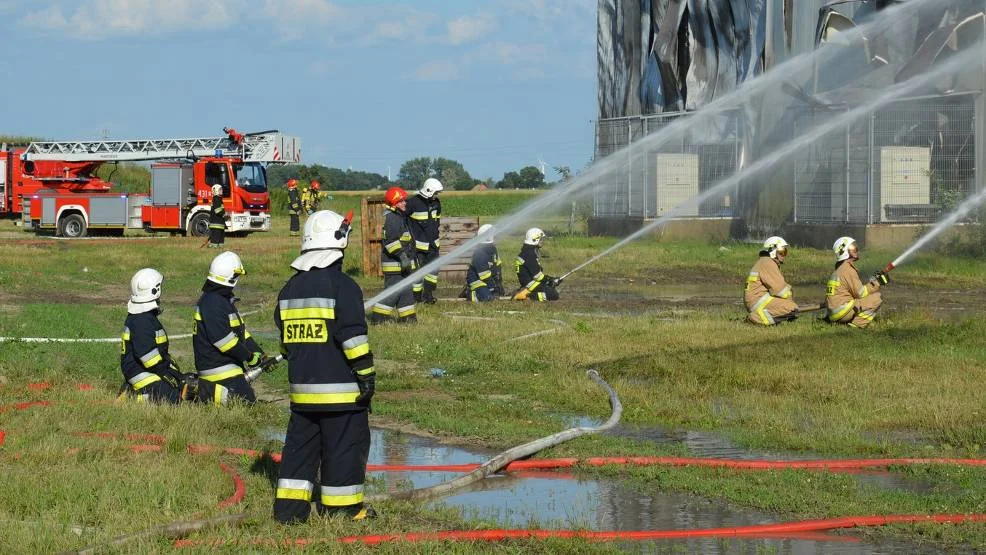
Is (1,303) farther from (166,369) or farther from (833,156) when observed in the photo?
(833,156)

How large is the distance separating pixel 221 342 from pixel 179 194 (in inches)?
1113

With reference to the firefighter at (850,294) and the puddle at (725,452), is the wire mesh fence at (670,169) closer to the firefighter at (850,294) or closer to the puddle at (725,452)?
the firefighter at (850,294)

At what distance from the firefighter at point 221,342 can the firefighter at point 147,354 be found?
0.19m

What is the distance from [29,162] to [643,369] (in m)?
36.4

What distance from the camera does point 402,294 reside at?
15453 mm

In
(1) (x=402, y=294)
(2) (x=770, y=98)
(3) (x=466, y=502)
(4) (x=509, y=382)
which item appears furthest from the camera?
(2) (x=770, y=98)

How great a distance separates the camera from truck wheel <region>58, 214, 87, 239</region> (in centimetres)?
3759

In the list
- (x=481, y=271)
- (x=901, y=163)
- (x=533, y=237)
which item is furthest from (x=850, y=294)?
(x=901, y=163)

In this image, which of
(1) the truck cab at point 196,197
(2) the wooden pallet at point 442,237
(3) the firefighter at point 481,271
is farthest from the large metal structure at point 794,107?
(3) the firefighter at point 481,271

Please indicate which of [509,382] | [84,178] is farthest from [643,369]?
[84,178]

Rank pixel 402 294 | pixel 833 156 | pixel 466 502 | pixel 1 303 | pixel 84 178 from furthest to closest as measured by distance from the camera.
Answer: pixel 84 178 < pixel 833 156 < pixel 1 303 < pixel 402 294 < pixel 466 502

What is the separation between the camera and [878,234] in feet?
85.8

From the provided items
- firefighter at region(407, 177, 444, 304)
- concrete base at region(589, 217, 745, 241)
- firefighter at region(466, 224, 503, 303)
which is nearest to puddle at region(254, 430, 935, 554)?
firefighter at region(407, 177, 444, 304)

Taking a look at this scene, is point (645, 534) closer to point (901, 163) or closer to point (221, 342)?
point (221, 342)
